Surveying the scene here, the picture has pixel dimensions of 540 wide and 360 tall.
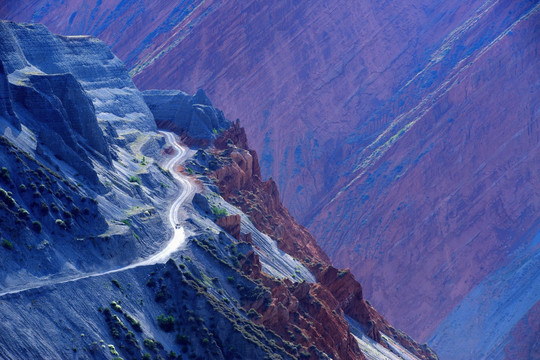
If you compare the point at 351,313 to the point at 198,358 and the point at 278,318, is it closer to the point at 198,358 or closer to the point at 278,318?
the point at 278,318

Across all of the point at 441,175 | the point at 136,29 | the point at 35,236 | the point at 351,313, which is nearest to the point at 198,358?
the point at 35,236

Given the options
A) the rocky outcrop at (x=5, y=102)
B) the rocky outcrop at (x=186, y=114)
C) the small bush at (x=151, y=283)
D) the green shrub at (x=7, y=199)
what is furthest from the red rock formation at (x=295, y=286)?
the rocky outcrop at (x=5, y=102)

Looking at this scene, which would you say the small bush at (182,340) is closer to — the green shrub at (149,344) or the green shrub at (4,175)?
the green shrub at (149,344)

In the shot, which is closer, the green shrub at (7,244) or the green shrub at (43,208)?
the green shrub at (7,244)

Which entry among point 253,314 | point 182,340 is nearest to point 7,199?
point 182,340

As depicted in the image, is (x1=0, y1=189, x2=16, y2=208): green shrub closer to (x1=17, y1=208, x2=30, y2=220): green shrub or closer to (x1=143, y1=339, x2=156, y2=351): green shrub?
(x1=17, y1=208, x2=30, y2=220): green shrub

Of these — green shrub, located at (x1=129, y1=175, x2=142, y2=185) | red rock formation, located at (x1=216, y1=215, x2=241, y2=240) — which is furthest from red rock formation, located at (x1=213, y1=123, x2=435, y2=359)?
green shrub, located at (x1=129, y1=175, x2=142, y2=185)
